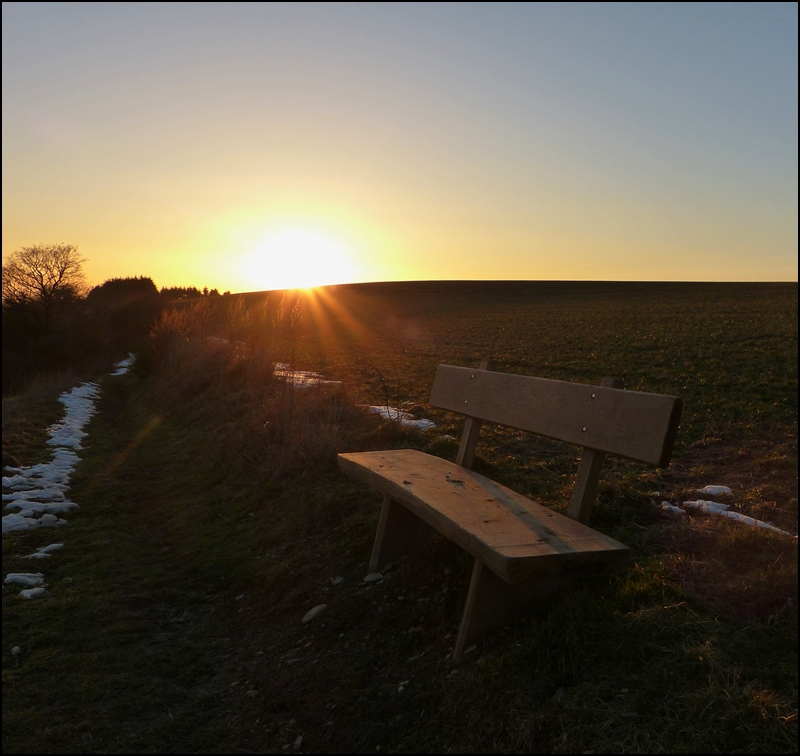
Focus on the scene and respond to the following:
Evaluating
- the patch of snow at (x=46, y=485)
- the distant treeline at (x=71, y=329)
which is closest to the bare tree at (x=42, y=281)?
the distant treeline at (x=71, y=329)

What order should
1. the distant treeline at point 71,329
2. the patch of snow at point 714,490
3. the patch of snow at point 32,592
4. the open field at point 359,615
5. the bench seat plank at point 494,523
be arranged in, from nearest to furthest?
the open field at point 359,615 → the bench seat plank at point 494,523 → the patch of snow at point 32,592 → the patch of snow at point 714,490 → the distant treeline at point 71,329

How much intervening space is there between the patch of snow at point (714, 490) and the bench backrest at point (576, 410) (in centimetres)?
176

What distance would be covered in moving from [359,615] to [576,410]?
57.9 inches

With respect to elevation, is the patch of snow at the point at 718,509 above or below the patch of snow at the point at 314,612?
above

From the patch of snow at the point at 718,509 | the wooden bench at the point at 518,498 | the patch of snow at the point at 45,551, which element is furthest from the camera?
the patch of snow at the point at 45,551

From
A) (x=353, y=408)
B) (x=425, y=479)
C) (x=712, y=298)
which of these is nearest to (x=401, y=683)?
(x=425, y=479)

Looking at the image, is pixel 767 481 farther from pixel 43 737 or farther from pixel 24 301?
pixel 24 301

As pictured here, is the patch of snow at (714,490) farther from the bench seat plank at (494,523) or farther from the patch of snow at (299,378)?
the patch of snow at (299,378)

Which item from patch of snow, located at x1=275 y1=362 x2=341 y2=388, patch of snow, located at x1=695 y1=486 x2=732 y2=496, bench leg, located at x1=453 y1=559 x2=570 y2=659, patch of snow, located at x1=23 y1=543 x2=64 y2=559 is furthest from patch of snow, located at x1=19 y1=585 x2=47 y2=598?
patch of snow, located at x1=695 y1=486 x2=732 y2=496

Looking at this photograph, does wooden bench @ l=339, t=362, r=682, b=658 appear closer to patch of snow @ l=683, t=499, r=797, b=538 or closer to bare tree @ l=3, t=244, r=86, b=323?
patch of snow @ l=683, t=499, r=797, b=538

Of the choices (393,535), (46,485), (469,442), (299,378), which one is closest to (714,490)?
(469,442)

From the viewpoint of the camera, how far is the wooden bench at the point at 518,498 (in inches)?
94.0

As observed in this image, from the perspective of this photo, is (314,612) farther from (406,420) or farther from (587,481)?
(406,420)

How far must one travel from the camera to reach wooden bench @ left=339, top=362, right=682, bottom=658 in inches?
94.0
